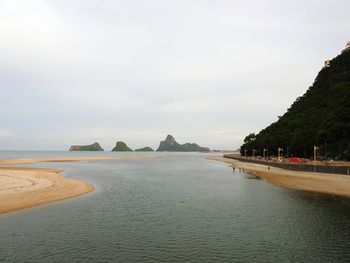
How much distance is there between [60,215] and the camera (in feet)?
107

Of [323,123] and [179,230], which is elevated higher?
[323,123]

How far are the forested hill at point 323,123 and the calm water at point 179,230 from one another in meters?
65.7

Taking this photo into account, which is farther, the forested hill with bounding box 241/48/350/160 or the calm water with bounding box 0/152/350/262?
the forested hill with bounding box 241/48/350/160

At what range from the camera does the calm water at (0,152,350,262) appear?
21.6 m

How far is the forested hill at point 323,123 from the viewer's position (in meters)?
102

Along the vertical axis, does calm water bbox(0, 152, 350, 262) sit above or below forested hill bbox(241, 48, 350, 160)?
below

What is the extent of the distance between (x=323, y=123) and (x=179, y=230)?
10120 centimetres

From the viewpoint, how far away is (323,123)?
11300 centimetres

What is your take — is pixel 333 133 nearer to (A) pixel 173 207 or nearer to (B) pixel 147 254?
(A) pixel 173 207

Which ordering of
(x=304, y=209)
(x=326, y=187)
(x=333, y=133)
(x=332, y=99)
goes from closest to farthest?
(x=304, y=209) → (x=326, y=187) → (x=333, y=133) → (x=332, y=99)

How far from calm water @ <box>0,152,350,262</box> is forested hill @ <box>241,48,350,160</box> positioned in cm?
6574

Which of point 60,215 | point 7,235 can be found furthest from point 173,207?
point 7,235

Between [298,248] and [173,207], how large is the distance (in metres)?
17.6

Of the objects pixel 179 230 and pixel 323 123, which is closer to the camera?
pixel 179 230
